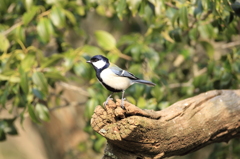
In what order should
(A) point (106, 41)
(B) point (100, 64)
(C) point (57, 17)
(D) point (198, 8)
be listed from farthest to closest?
1. (A) point (106, 41)
2. (C) point (57, 17)
3. (D) point (198, 8)
4. (B) point (100, 64)

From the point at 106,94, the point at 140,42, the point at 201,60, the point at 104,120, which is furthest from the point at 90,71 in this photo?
the point at 201,60

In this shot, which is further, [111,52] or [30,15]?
[111,52]

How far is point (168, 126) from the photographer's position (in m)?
2.44

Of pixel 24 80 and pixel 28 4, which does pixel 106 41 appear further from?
pixel 24 80

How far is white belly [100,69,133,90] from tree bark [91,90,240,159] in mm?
320

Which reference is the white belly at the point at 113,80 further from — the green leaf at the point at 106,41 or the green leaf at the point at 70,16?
the green leaf at the point at 70,16

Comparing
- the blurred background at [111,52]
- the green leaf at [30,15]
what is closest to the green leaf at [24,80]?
the blurred background at [111,52]

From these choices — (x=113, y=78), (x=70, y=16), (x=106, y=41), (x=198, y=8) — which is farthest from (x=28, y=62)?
(x=198, y=8)

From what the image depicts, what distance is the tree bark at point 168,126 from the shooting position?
2254 mm

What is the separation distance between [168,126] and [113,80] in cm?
50

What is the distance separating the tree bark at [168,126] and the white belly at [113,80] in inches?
12.6

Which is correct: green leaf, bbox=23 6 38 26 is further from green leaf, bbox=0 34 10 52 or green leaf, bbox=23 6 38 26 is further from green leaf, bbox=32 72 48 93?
green leaf, bbox=32 72 48 93

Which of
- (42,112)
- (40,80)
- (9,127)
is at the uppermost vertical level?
(40,80)

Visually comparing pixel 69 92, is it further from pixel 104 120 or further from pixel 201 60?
pixel 104 120
